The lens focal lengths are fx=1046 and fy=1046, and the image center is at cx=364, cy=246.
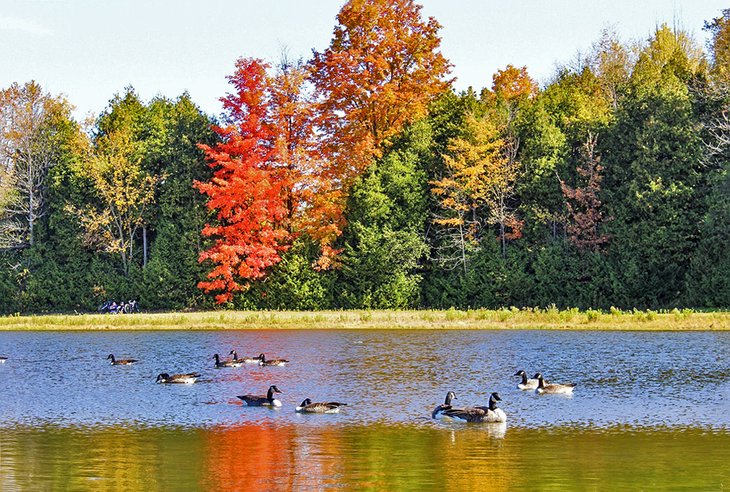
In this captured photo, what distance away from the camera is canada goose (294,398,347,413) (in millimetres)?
25172

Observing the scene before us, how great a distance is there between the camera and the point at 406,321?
53188 mm

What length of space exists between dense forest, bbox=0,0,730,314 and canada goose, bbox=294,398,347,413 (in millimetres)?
36704

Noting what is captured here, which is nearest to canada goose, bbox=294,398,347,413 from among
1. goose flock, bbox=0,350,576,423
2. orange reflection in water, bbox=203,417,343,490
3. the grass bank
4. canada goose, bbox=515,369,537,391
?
goose flock, bbox=0,350,576,423

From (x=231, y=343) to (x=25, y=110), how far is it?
34260mm

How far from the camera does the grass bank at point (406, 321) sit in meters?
49.6

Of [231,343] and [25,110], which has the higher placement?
[25,110]

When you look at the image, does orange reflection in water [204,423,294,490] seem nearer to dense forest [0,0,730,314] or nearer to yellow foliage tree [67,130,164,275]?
dense forest [0,0,730,314]

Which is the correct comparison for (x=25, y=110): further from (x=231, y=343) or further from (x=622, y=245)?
(x=622, y=245)

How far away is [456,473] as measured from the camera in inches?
719

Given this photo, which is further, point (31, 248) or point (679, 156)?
point (31, 248)

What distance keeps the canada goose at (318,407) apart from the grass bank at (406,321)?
82.8ft

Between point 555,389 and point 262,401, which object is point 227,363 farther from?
point 555,389

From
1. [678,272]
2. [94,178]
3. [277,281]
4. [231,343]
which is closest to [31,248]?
[94,178]

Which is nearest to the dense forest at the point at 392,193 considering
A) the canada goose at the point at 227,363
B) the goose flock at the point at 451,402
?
the canada goose at the point at 227,363
